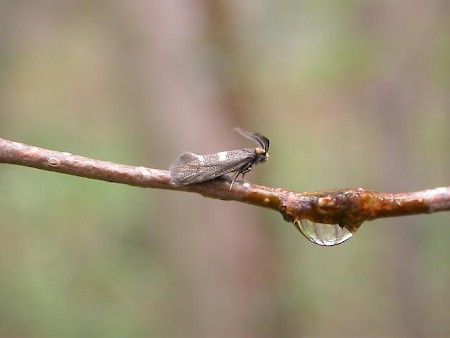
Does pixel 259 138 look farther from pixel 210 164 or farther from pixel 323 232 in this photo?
pixel 323 232

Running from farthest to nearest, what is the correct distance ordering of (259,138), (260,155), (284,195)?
(260,155), (259,138), (284,195)

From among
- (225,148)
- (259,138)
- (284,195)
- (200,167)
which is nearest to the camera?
(284,195)

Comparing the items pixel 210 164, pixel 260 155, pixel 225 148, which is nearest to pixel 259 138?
pixel 260 155

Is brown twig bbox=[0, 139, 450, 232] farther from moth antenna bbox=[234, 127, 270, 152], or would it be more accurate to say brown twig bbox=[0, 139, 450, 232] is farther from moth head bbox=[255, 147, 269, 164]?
moth head bbox=[255, 147, 269, 164]

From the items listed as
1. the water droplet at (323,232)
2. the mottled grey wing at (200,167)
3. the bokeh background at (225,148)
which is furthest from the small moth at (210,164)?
the bokeh background at (225,148)

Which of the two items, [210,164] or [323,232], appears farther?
[210,164]

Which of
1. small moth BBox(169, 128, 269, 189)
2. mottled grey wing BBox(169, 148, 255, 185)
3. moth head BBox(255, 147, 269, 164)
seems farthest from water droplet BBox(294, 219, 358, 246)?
moth head BBox(255, 147, 269, 164)

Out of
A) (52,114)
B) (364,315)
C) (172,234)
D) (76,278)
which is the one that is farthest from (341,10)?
(52,114)
